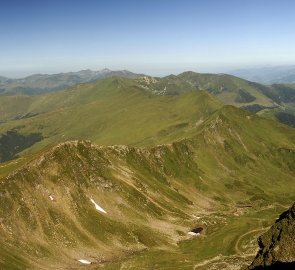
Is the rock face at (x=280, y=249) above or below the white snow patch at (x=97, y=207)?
above

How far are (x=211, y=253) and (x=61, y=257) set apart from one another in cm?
6301

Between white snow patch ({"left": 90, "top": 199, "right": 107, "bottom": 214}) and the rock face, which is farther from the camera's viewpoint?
white snow patch ({"left": 90, "top": 199, "right": 107, "bottom": 214})

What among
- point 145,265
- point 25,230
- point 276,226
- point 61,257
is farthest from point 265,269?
point 25,230

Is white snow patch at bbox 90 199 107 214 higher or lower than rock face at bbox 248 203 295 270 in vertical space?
lower

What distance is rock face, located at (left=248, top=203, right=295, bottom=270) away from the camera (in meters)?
114

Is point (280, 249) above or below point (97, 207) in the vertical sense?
above

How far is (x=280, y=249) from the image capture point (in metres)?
120

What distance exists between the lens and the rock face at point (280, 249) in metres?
114

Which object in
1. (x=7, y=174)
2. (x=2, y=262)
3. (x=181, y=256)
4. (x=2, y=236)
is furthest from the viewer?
(x=7, y=174)

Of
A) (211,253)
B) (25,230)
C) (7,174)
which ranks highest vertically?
(7,174)

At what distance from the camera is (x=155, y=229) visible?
619 ft

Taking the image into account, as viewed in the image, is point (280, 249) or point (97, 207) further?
point (97, 207)

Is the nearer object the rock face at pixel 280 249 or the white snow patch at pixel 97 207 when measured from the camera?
the rock face at pixel 280 249

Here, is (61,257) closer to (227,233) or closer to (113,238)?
(113,238)
